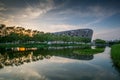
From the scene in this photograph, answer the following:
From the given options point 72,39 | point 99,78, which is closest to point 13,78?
point 99,78

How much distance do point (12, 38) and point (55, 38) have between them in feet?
131

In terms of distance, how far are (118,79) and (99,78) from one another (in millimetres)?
2116

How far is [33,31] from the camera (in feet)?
440

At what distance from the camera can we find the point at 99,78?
18328 mm

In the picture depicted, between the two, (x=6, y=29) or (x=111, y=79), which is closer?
(x=111, y=79)

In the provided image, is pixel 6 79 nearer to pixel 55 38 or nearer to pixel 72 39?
pixel 55 38

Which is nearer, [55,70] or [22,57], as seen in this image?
[55,70]

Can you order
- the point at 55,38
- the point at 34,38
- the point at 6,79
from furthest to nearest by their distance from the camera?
1. the point at 55,38
2. the point at 34,38
3. the point at 6,79

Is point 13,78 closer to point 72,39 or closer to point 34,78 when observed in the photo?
point 34,78

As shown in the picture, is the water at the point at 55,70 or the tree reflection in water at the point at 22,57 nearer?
the water at the point at 55,70

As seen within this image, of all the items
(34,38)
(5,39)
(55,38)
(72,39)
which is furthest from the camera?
(72,39)

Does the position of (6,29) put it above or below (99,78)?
above

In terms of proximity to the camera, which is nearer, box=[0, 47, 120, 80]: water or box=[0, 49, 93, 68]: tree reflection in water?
box=[0, 47, 120, 80]: water

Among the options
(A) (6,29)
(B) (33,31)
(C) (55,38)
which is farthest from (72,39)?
(A) (6,29)
